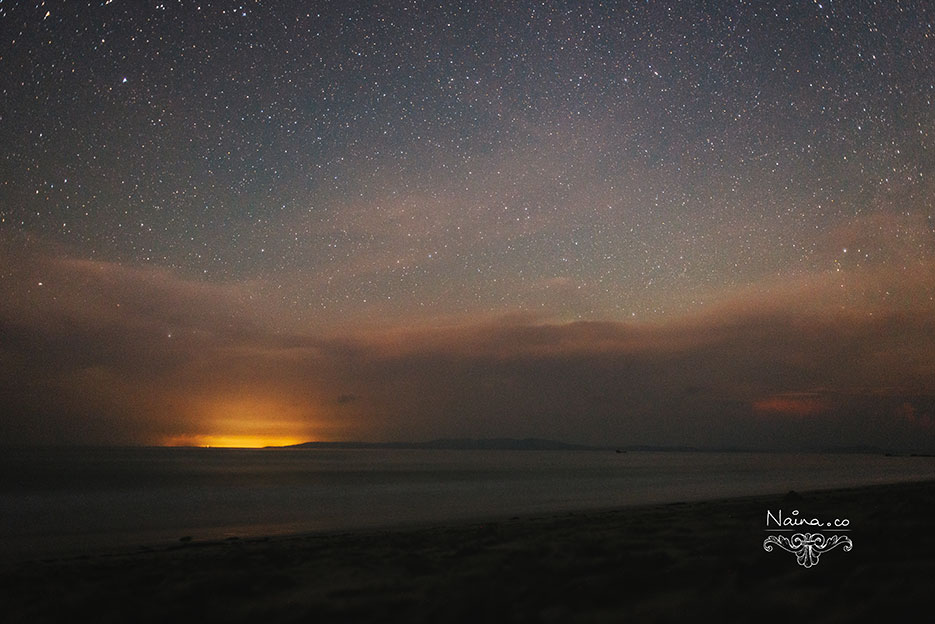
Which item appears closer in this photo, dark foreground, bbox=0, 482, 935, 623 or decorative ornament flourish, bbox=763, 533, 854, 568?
dark foreground, bbox=0, 482, 935, 623

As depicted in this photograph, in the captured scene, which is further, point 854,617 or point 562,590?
point 562,590

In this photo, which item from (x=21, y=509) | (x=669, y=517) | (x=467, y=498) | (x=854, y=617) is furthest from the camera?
(x=467, y=498)

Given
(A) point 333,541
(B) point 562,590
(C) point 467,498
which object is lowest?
(C) point 467,498

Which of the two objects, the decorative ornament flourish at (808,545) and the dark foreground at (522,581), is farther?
the decorative ornament flourish at (808,545)

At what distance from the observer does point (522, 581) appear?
8586 mm

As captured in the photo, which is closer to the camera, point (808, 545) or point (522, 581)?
point (522, 581)

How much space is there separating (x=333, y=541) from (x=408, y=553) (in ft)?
14.1

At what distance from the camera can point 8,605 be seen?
896cm

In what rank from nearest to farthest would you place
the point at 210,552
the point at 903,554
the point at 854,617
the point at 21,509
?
the point at 854,617 → the point at 903,554 → the point at 210,552 → the point at 21,509

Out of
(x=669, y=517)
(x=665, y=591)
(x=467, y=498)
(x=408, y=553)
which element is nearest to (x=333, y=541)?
(x=408, y=553)

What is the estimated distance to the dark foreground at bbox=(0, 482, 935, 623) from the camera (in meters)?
6.72

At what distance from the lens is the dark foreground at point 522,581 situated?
6723mm

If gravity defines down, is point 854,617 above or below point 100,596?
above

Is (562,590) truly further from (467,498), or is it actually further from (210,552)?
(467,498)
